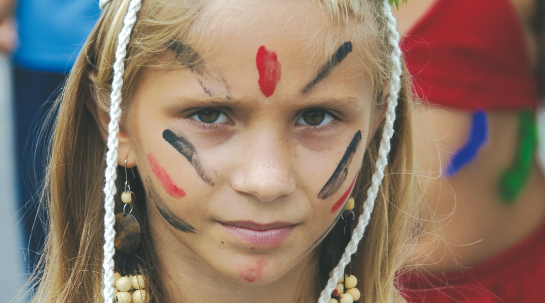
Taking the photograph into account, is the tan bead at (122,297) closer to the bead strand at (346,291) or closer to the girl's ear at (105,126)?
the girl's ear at (105,126)

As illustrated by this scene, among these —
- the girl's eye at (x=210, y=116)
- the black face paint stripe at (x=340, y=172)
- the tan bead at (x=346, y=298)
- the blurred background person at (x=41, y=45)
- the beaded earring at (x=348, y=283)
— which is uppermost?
the blurred background person at (x=41, y=45)

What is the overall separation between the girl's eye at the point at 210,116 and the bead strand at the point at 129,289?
0.51 meters

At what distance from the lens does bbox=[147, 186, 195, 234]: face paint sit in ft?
6.12

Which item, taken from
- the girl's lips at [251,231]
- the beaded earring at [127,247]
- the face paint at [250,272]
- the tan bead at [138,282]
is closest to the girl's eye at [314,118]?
the girl's lips at [251,231]

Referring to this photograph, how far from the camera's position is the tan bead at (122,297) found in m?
1.99

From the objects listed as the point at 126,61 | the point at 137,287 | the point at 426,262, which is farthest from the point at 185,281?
the point at 426,262

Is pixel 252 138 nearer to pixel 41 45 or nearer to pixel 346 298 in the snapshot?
pixel 346 298

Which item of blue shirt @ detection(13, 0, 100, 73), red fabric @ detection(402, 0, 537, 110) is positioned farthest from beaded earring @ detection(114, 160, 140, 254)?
red fabric @ detection(402, 0, 537, 110)

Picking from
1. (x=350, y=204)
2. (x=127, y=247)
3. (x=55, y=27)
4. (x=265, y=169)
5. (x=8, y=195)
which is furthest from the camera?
(x=8, y=195)

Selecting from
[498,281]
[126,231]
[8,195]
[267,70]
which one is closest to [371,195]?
[267,70]

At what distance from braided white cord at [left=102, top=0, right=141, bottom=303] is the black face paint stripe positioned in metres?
0.56

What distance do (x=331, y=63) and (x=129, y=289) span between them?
83cm

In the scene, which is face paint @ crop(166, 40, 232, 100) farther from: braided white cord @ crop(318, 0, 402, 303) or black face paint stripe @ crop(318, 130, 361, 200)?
braided white cord @ crop(318, 0, 402, 303)

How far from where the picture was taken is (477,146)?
2.82 m
